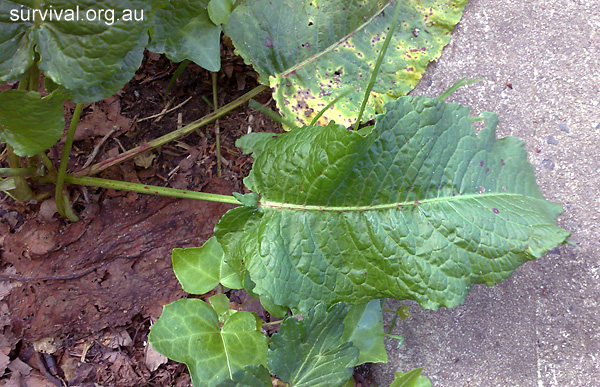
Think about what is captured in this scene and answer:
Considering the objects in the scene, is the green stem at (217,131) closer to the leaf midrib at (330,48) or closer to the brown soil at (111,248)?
the brown soil at (111,248)

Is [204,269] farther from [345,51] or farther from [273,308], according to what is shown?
[345,51]

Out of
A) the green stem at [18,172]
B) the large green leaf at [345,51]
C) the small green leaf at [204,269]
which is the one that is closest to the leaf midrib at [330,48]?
the large green leaf at [345,51]

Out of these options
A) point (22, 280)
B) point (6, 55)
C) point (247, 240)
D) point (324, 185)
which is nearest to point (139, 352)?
point (22, 280)

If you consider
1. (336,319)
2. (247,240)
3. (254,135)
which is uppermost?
(254,135)

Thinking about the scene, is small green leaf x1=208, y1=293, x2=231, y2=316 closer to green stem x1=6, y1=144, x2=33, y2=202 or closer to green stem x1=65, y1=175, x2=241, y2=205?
green stem x1=65, y1=175, x2=241, y2=205

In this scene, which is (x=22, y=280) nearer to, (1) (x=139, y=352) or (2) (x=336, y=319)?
(1) (x=139, y=352)
